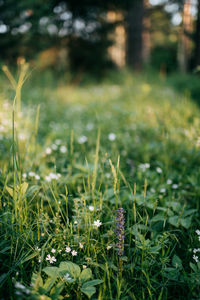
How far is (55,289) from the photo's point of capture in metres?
0.89

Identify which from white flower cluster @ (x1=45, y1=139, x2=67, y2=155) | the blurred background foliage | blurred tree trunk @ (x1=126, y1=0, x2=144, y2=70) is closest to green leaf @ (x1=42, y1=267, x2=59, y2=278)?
white flower cluster @ (x1=45, y1=139, x2=67, y2=155)

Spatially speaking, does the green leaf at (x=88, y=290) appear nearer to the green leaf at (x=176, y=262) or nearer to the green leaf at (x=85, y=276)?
the green leaf at (x=85, y=276)

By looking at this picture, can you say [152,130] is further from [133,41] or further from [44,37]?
[133,41]

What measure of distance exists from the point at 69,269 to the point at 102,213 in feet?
1.43

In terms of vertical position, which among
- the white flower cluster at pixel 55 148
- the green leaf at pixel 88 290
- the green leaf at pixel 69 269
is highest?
the white flower cluster at pixel 55 148

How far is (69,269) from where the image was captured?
987 millimetres

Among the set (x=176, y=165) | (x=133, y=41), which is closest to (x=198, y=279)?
(x=176, y=165)

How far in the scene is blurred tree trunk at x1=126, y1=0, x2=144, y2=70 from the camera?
8.32 meters

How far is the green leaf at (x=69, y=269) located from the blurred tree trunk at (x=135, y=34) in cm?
899

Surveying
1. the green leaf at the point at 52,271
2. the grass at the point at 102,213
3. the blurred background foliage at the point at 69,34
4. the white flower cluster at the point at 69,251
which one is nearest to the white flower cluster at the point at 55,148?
the grass at the point at 102,213

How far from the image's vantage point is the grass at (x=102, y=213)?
3.26 ft

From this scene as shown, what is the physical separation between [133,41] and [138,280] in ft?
31.2

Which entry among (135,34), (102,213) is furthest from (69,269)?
(135,34)

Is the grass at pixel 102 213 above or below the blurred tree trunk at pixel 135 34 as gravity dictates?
below
